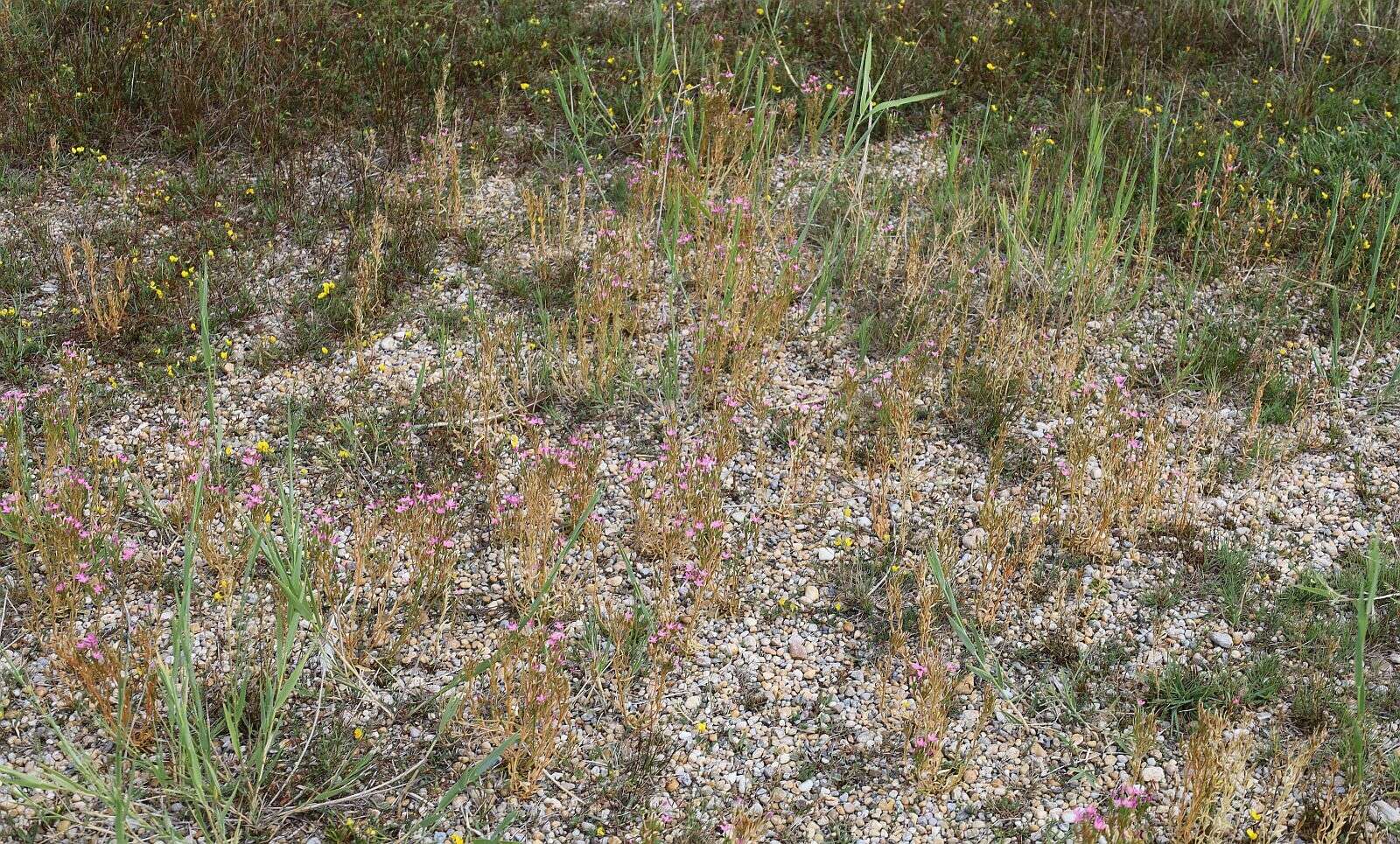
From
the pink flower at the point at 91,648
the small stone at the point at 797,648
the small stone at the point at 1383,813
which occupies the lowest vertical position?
the small stone at the point at 1383,813

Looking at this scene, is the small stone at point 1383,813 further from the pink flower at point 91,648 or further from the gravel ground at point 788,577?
the pink flower at point 91,648

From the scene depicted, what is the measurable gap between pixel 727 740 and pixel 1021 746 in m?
0.88

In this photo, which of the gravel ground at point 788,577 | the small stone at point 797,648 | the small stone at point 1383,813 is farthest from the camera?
the small stone at point 797,648

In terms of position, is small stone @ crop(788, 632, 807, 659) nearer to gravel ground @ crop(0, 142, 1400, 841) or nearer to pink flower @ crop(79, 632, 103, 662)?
gravel ground @ crop(0, 142, 1400, 841)

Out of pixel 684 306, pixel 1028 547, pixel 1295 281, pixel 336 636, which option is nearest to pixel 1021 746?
pixel 1028 547

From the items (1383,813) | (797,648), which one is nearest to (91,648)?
(797,648)

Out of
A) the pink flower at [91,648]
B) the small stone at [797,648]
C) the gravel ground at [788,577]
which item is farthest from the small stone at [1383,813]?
the pink flower at [91,648]

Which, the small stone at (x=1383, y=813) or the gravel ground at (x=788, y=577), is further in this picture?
the gravel ground at (x=788, y=577)

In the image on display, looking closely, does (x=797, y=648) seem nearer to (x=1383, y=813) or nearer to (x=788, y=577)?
(x=788, y=577)

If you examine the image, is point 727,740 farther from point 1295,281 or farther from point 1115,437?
point 1295,281

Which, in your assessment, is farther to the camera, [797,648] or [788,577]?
[788,577]

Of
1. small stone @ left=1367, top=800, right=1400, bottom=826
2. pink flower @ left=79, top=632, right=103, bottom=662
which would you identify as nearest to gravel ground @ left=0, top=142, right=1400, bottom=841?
small stone @ left=1367, top=800, right=1400, bottom=826

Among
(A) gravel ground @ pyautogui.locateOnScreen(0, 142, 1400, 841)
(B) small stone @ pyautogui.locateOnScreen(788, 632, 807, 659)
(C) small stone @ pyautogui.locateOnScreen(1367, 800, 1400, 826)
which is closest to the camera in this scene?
(C) small stone @ pyautogui.locateOnScreen(1367, 800, 1400, 826)

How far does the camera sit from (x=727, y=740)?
368 cm
